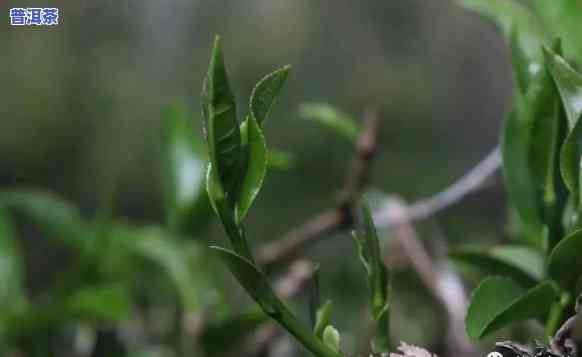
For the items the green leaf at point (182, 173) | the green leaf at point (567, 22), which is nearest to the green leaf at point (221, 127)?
the green leaf at point (567, 22)

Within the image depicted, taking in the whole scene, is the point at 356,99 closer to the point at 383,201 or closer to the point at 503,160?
the point at 383,201

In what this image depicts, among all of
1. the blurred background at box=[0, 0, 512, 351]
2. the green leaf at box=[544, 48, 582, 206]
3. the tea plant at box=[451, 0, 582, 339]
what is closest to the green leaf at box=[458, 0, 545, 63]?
the tea plant at box=[451, 0, 582, 339]

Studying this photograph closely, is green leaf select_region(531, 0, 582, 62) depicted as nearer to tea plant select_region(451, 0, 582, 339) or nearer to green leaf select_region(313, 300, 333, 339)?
tea plant select_region(451, 0, 582, 339)

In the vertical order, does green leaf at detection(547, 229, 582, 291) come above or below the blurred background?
above

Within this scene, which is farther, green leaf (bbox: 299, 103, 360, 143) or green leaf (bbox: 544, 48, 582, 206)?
green leaf (bbox: 299, 103, 360, 143)

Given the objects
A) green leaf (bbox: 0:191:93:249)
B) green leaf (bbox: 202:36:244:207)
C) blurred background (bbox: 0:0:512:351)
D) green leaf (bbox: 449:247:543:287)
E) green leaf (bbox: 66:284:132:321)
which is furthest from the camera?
blurred background (bbox: 0:0:512:351)

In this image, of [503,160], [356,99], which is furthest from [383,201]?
[356,99]

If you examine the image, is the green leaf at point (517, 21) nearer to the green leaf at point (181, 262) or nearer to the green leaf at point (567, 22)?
the green leaf at point (567, 22)
